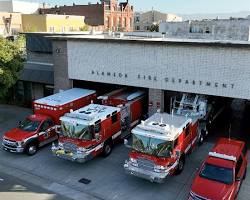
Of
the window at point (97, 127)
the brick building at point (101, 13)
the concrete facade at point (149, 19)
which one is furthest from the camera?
the concrete facade at point (149, 19)

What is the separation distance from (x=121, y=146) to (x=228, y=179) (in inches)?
318

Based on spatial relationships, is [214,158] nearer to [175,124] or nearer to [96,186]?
[175,124]

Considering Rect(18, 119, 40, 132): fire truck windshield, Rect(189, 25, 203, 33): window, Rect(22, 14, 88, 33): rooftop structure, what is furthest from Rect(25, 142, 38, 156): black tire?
Rect(22, 14, 88, 33): rooftop structure

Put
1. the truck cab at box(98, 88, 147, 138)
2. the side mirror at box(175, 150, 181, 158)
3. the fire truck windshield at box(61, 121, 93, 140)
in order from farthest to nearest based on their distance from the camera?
1. the truck cab at box(98, 88, 147, 138)
2. the fire truck windshield at box(61, 121, 93, 140)
3. the side mirror at box(175, 150, 181, 158)

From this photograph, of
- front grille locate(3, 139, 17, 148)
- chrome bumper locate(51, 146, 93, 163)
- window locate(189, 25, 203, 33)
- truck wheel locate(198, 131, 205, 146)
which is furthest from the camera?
window locate(189, 25, 203, 33)

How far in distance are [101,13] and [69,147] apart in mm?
68135

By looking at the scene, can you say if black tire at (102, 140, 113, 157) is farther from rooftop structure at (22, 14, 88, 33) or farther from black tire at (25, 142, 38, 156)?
rooftop structure at (22, 14, 88, 33)

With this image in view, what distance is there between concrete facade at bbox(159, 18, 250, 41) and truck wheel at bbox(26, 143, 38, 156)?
30.2 metres

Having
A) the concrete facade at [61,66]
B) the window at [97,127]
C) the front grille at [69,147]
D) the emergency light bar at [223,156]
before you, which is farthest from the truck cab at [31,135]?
the emergency light bar at [223,156]

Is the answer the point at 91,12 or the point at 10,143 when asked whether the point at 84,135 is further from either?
the point at 91,12

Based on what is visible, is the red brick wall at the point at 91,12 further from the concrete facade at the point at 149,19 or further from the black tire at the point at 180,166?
the black tire at the point at 180,166

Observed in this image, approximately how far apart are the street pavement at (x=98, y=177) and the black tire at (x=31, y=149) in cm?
27

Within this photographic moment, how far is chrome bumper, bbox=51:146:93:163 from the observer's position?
17.4m

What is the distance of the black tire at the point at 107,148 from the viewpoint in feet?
62.3
